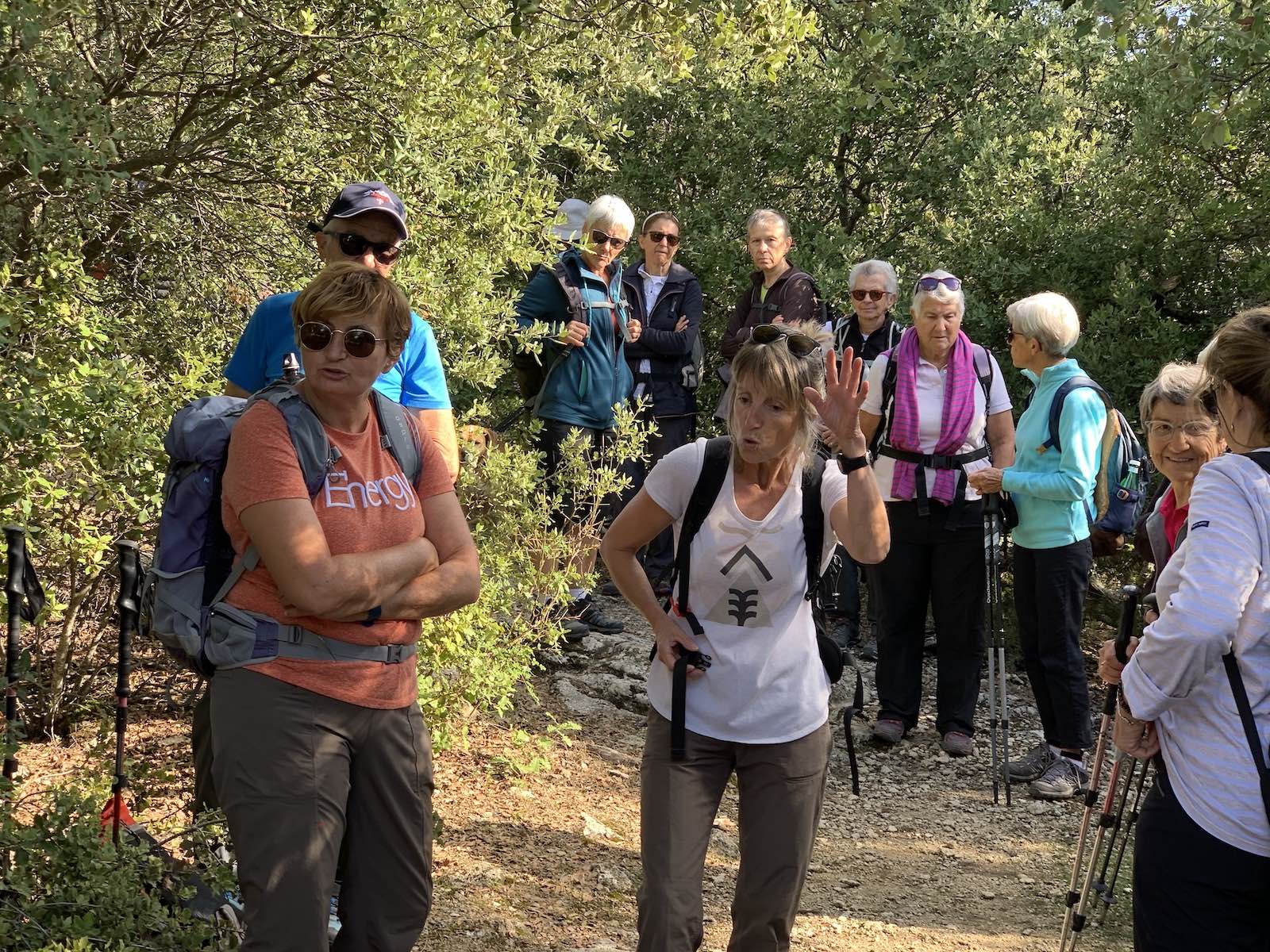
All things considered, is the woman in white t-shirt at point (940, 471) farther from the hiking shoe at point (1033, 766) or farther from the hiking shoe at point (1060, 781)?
the hiking shoe at point (1060, 781)

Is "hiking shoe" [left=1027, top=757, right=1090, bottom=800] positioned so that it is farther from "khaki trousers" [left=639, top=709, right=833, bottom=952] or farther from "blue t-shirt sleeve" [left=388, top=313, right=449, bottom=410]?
"blue t-shirt sleeve" [left=388, top=313, right=449, bottom=410]

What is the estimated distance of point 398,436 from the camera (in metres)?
3.29

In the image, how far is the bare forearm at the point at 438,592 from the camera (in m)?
3.12

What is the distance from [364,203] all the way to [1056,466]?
3.73 meters

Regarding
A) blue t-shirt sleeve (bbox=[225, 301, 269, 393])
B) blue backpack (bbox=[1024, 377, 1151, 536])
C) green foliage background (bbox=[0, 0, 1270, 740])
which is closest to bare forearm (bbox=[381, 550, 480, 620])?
blue t-shirt sleeve (bbox=[225, 301, 269, 393])

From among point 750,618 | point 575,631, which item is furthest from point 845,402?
point 575,631

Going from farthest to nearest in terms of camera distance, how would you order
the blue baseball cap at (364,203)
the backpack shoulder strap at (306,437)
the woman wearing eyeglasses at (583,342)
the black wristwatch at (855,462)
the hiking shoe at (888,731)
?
1. the woman wearing eyeglasses at (583,342)
2. the hiking shoe at (888,731)
3. the blue baseball cap at (364,203)
4. the black wristwatch at (855,462)
5. the backpack shoulder strap at (306,437)

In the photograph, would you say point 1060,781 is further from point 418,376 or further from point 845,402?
point 418,376

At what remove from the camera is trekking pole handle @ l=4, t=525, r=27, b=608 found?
3.57 meters

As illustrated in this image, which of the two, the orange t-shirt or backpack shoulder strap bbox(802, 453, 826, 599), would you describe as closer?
the orange t-shirt

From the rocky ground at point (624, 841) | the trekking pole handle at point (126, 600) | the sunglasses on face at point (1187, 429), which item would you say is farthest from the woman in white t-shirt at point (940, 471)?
Result: the trekking pole handle at point (126, 600)

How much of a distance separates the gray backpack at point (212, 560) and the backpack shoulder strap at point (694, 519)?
2.51ft

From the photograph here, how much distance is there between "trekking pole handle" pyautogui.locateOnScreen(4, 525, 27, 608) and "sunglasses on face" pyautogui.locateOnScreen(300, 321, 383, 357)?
1105mm

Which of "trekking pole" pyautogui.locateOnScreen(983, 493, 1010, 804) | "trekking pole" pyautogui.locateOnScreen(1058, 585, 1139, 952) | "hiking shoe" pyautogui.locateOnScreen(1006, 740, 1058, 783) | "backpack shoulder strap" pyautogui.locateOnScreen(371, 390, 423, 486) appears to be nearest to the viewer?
"backpack shoulder strap" pyautogui.locateOnScreen(371, 390, 423, 486)
